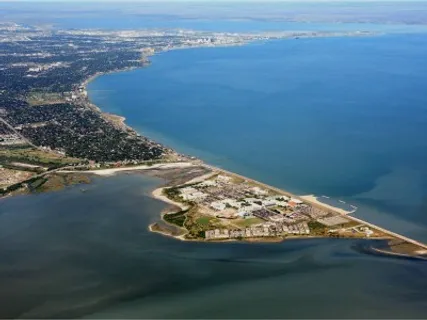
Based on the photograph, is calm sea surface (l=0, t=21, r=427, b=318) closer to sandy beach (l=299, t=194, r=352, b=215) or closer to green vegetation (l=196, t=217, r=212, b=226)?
sandy beach (l=299, t=194, r=352, b=215)

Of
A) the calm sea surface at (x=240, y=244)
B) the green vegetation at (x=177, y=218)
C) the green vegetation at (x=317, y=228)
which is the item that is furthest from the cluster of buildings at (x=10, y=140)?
the green vegetation at (x=317, y=228)

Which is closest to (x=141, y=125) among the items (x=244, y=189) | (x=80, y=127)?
(x=80, y=127)

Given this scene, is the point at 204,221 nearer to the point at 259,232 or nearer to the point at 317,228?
the point at 259,232

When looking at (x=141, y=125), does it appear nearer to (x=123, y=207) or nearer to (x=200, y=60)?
(x=123, y=207)

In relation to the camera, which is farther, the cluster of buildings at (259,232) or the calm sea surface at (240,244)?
the cluster of buildings at (259,232)

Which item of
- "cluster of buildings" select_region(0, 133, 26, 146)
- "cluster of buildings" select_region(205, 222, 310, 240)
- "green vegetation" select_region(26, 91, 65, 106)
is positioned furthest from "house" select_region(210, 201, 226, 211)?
"green vegetation" select_region(26, 91, 65, 106)

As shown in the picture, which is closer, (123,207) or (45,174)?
(123,207)

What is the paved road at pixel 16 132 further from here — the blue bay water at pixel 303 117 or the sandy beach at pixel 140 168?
the blue bay water at pixel 303 117
